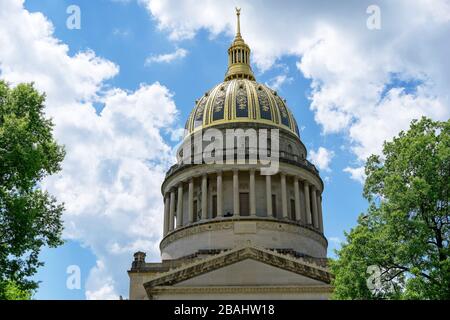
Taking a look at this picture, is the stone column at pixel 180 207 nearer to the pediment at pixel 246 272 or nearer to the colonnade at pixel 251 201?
the colonnade at pixel 251 201

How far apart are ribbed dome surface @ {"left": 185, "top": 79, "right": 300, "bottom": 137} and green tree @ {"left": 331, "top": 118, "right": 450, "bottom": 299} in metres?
38.9

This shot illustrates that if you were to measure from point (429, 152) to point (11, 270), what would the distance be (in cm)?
1764

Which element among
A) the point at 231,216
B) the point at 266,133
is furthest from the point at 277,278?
the point at 266,133

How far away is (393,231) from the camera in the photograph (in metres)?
23.0

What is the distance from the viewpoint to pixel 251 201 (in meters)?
57.0

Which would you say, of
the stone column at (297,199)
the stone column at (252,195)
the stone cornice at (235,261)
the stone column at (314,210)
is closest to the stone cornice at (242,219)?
the stone column at (252,195)

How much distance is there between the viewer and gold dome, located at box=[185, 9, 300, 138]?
6319 centimetres

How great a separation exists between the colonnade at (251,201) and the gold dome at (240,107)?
6.99 metres

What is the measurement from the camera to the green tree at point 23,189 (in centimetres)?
2192

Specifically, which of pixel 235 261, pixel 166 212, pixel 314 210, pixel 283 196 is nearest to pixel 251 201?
pixel 283 196

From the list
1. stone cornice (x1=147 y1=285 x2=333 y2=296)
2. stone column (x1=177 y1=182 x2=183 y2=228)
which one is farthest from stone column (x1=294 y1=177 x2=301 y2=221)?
stone cornice (x1=147 y1=285 x2=333 y2=296)

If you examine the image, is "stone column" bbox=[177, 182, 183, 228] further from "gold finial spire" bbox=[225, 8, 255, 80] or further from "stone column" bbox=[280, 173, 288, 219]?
"gold finial spire" bbox=[225, 8, 255, 80]

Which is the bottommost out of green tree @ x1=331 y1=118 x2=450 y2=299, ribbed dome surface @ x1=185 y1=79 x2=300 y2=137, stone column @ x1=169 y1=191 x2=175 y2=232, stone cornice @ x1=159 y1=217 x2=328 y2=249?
green tree @ x1=331 y1=118 x2=450 y2=299
